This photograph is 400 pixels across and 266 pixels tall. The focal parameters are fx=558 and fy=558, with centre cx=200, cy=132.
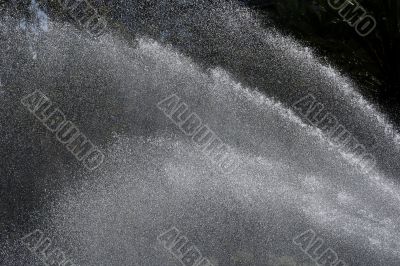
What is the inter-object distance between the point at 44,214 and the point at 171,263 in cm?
432

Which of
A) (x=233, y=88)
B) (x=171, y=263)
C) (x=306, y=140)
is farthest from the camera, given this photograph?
(x=233, y=88)

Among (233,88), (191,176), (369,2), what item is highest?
(369,2)

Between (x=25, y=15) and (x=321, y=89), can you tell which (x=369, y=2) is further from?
(x=25, y=15)

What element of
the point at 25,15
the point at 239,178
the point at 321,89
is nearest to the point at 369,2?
the point at 321,89

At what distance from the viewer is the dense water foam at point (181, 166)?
943 centimetres

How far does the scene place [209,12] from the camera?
18594mm

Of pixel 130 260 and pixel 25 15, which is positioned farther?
pixel 25 15

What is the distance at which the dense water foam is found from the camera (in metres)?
9.43

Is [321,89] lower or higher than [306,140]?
higher
